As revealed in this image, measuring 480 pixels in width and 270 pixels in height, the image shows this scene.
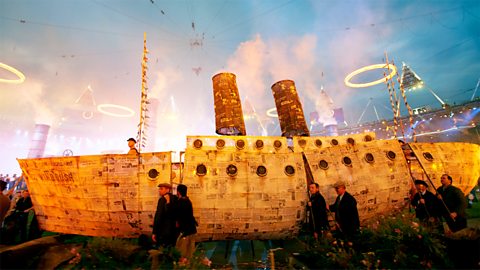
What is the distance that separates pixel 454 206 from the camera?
20.1 feet

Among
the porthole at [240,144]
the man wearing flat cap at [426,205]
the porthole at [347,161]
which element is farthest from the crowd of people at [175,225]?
the man wearing flat cap at [426,205]

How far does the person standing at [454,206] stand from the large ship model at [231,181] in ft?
6.84

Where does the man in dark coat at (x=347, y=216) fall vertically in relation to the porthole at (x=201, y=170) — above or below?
below

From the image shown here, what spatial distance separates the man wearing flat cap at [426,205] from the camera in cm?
645

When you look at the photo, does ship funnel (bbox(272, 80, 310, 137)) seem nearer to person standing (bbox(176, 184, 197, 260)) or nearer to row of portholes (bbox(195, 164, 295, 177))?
row of portholes (bbox(195, 164, 295, 177))

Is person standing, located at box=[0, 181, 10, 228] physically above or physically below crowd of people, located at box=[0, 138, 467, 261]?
above

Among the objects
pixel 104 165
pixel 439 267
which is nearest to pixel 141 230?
pixel 104 165

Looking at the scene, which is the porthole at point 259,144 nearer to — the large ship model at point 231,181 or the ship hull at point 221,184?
the large ship model at point 231,181

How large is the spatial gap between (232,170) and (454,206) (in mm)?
7122

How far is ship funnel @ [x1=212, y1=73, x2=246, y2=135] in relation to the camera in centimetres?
1163

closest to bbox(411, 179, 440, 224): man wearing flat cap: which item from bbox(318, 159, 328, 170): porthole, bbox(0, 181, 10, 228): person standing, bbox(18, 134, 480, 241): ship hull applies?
bbox(18, 134, 480, 241): ship hull

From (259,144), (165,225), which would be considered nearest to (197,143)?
(259,144)

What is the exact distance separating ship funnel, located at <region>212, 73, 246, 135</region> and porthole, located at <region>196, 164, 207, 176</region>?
4.06m

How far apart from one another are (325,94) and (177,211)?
10579cm
